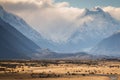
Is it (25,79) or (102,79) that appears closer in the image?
(25,79)

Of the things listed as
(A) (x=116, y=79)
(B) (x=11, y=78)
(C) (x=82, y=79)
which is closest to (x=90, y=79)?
(C) (x=82, y=79)

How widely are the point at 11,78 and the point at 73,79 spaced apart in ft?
64.9

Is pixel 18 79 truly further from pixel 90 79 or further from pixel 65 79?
pixel 90 79

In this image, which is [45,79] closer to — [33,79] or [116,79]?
[33,79]

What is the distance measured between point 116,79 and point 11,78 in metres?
36.7

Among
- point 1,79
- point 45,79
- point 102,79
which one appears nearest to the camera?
point 1,79

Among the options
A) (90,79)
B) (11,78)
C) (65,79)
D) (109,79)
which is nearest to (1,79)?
(11,78)

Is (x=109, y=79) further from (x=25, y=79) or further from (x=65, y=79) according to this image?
(x=25, y=79)

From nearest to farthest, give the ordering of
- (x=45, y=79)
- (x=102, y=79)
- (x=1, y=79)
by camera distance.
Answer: (x=1, y=79), (x=45, y=79), (x=102, y=79)

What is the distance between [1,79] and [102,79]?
34.3 m

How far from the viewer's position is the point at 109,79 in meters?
112

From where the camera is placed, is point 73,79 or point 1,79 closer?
point 1,79

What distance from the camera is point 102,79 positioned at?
10931 cm

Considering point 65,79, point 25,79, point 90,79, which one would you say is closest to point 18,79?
point 25,79
